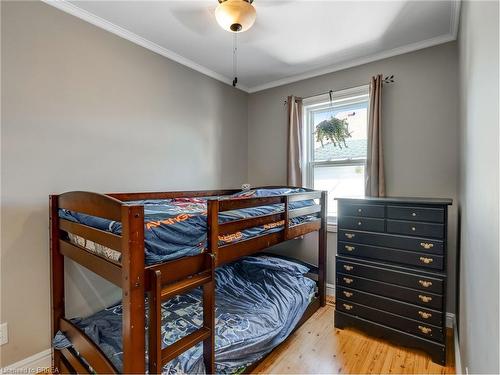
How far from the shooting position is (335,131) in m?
2.92

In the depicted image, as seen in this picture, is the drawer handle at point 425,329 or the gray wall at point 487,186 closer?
the gray wall at point 487,186

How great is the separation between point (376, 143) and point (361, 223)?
879mm

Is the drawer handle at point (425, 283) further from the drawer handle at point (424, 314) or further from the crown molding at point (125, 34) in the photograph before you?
the crown molding at point (125, 34)

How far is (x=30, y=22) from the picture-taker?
1796 mm

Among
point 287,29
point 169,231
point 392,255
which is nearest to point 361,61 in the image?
point 287,29

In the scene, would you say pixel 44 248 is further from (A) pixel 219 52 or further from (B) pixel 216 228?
(A) pixel 219 52

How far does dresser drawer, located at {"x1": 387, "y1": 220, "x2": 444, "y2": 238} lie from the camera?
1890 millimetres

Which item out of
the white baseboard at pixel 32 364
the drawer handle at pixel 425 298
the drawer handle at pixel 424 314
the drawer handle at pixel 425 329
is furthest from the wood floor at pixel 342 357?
the white baseboard at pixel 32 364

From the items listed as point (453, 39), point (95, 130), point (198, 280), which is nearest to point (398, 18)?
point (453, 39)

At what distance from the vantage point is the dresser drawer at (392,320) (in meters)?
1.88

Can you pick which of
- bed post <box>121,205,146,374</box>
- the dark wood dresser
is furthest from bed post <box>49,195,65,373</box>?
the dark wood dresser

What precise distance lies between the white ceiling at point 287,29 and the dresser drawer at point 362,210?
4.94ft

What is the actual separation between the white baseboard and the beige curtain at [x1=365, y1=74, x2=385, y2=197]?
9.71ft

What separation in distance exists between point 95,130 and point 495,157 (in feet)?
8.00
